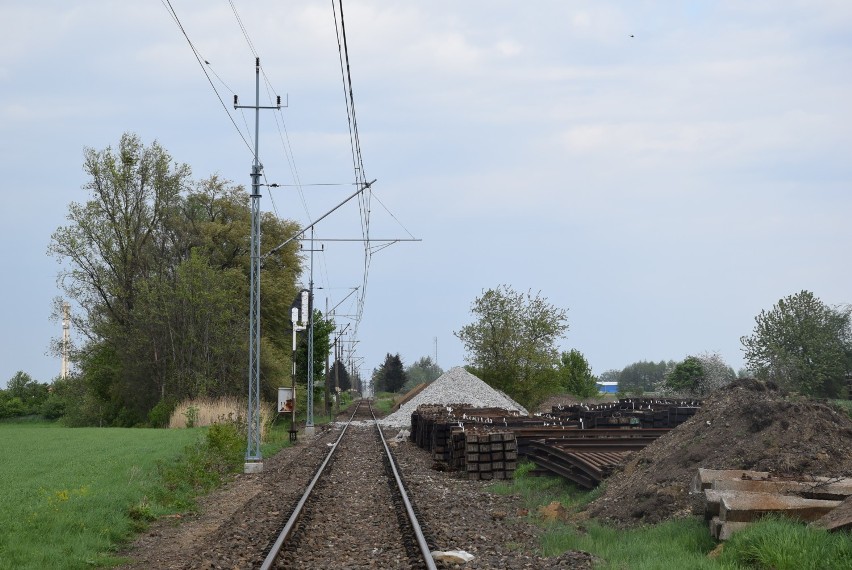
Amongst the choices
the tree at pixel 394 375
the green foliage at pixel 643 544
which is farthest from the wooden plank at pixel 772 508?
the tree at pixel 394 375

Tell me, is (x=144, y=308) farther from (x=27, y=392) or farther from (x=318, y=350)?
(x=27, y=392)

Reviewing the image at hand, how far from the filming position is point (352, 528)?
45.0 feet

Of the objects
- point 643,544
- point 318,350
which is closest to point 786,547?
point 643,544

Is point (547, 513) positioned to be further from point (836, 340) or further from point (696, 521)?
→ point (836, 340)

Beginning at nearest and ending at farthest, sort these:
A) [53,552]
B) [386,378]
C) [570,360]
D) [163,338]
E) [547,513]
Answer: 1. [53,552]
2. [547,513]
3. [163,338]
4. [570,360]
5. [386,378]

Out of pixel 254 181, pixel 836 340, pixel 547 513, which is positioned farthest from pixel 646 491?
pixel 836 340

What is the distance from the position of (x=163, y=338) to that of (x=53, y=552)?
45359 mm

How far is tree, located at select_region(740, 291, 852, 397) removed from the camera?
230 ft

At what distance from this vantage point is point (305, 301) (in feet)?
141

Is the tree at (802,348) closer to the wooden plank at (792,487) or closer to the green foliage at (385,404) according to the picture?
the green foliage at (385,404)

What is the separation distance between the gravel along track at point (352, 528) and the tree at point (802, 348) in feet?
186

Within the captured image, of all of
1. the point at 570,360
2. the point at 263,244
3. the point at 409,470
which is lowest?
the point at 409,470

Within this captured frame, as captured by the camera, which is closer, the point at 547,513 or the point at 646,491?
the point at 646,491

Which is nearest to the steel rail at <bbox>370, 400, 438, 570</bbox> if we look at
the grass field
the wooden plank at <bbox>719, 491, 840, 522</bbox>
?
the wooden plank at <bbox>719, 491, 840, 522</bbox>
